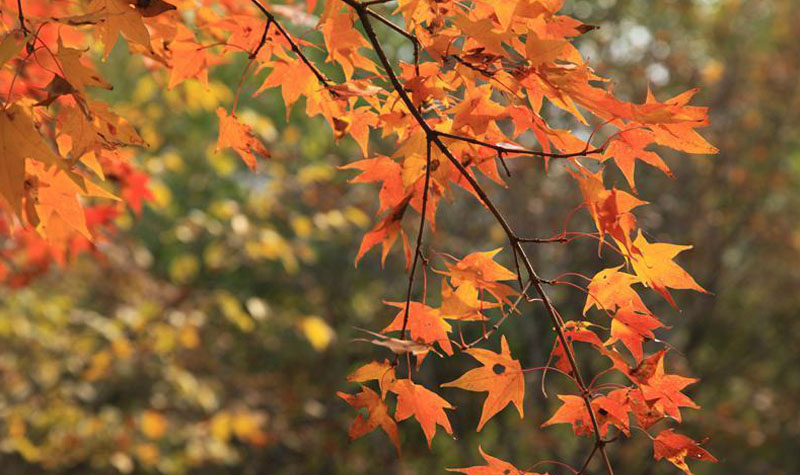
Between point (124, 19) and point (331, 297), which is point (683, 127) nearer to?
point (124, 19)

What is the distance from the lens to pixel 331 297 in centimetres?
484

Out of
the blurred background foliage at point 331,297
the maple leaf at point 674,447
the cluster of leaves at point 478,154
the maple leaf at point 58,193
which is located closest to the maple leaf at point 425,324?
the cluster of leaves at point 478,154

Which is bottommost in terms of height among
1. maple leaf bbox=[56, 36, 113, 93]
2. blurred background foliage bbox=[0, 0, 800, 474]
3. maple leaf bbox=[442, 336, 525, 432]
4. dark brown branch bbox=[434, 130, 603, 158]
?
blurred background foliage bbox=[0, 0, 800, 474]

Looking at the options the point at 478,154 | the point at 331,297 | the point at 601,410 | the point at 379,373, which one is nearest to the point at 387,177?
the point at 478,154

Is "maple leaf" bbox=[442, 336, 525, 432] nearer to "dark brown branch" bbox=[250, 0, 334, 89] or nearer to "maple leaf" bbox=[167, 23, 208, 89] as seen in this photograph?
"dark brown branch" bbox=[250, 0, 334, 89]

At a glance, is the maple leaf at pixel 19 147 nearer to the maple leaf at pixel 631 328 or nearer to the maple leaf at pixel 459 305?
the maple leaf at pixel 459 305

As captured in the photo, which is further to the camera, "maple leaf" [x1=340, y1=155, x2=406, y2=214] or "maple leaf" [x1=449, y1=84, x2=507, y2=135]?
"maple leaf" [x1=340, y1=155, x2=406, y2=214]

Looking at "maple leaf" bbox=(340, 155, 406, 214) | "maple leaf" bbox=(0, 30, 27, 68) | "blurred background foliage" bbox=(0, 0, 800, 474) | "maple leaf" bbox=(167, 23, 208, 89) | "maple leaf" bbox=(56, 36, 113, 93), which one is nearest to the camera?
"maple leaf" bbox=(0, 30, 27, 68)

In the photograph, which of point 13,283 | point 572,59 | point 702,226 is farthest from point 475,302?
point 702,226

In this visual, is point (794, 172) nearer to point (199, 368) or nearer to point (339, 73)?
point (339, 73)

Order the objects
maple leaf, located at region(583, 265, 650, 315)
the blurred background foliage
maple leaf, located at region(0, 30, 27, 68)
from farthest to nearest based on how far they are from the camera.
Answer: the blurred background foliage, maple leaf, located at region(583, 265, 650, 315), maple leaf, located at region(0, 30, 27, 68)

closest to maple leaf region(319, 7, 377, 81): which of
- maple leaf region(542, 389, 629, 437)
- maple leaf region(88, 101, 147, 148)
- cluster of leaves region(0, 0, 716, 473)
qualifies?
cluster of leaves region(0, 0, 716, 473)

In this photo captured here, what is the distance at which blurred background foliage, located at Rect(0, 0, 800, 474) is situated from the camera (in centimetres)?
356

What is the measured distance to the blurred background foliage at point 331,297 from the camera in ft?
11.7
